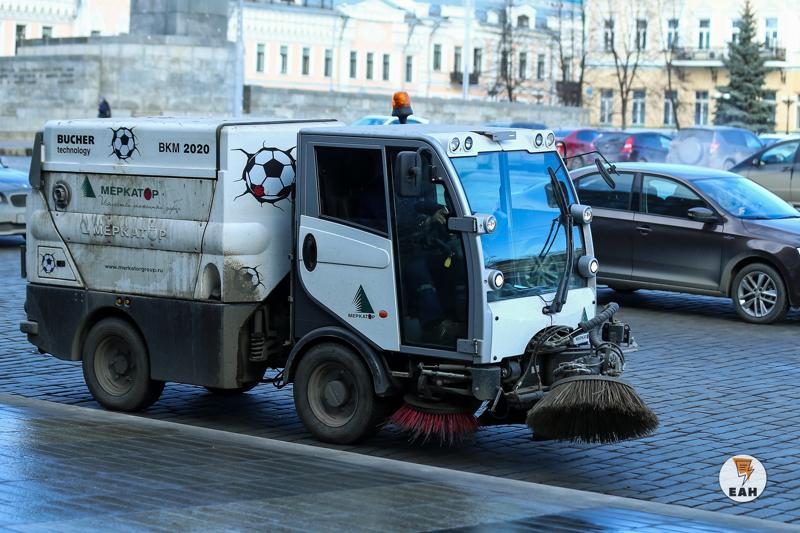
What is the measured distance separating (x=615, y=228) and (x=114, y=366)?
24.1 ft

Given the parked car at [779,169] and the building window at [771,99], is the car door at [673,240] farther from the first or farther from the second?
the building window at [771,99]

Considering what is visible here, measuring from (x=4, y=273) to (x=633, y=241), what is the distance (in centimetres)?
808

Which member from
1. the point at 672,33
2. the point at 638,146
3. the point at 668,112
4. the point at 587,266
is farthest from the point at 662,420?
the point at 668,112

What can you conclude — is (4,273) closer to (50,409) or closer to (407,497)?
(50,409)

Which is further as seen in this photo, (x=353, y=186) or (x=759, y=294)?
(x=759, y=294)

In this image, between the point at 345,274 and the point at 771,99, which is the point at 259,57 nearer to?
the point at 771,99

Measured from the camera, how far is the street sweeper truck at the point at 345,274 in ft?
28.9

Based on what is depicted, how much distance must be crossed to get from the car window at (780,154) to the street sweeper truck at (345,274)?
19.0 meters

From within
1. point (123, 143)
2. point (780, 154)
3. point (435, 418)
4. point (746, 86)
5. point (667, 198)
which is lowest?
point (435, 418)

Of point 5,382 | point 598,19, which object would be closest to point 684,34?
point 598,19

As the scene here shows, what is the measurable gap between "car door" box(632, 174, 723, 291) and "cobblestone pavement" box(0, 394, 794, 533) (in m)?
7.65

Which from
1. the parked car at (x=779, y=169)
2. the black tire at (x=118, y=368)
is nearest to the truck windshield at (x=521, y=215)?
the black tire at (x=118, y=368)

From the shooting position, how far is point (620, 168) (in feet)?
53.7

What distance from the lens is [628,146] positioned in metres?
43.1
